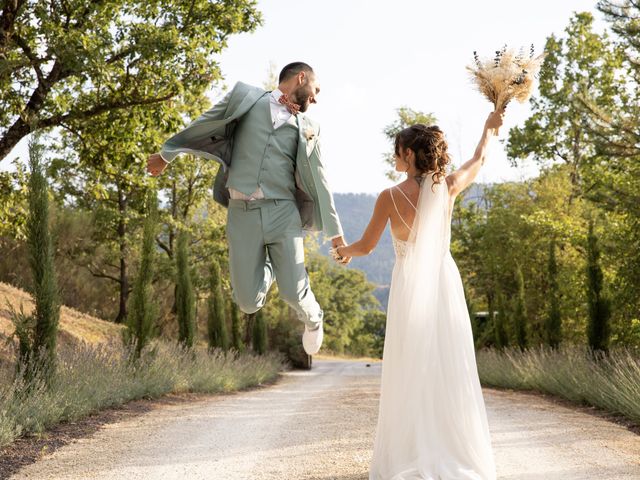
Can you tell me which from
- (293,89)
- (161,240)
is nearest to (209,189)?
(161,240)

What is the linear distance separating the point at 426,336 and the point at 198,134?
7.40 feet

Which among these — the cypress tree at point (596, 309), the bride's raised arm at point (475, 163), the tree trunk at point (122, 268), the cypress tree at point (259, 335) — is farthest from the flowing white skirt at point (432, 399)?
the tree trunk at point (122, 268)

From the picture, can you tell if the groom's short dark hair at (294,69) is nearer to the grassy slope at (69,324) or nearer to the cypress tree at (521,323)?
the grassy slope at (69,324)

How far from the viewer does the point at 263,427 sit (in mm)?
8453

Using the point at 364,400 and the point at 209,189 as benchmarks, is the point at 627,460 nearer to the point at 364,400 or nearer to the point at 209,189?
the point at 364,400

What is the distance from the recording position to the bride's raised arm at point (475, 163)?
537 cm

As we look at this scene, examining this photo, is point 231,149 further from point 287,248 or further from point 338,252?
point 338,252

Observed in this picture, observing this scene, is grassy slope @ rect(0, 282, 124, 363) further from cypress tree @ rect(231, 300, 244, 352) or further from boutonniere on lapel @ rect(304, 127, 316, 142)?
boutonniere on lapel @ rect(304, 127, 316, 142)

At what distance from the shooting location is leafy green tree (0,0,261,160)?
1333 cm

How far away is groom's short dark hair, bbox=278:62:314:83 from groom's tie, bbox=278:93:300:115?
149 millimetres

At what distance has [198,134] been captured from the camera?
5867 mm

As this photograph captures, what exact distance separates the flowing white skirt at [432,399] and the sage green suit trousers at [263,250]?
2.58ft

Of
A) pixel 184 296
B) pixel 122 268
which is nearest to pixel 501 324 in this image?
pixel 184 296

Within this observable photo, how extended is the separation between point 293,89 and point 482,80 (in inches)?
54.9
